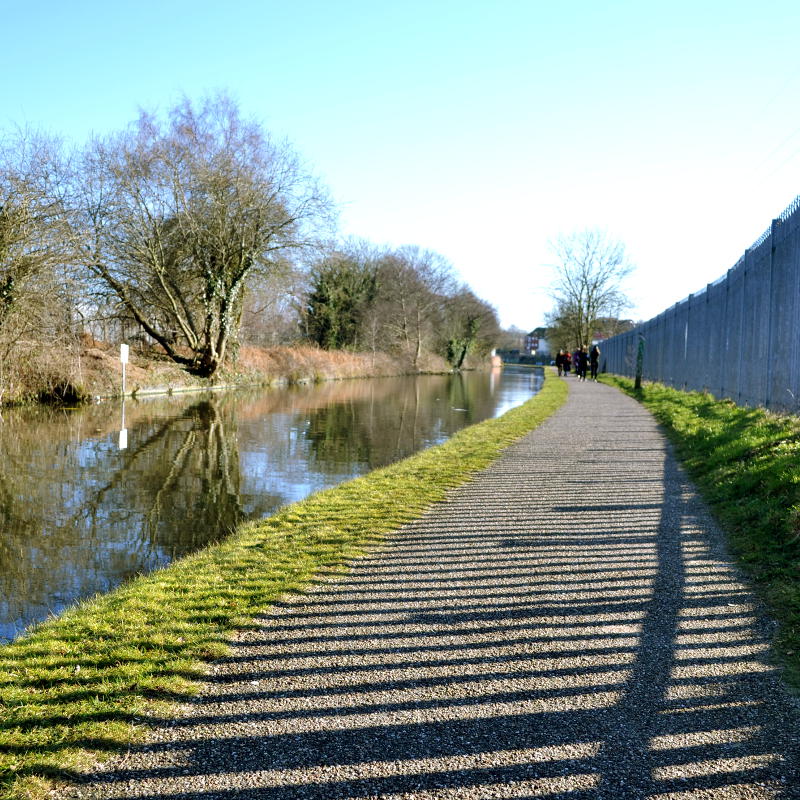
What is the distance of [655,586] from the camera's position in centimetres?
478

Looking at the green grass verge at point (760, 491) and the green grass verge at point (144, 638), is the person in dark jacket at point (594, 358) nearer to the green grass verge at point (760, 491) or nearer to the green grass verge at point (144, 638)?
the green grass verge at point (760, 491)

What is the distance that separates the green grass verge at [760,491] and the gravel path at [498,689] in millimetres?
181

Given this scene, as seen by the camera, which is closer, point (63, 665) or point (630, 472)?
point (63, 665)

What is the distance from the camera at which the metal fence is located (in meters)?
10.4

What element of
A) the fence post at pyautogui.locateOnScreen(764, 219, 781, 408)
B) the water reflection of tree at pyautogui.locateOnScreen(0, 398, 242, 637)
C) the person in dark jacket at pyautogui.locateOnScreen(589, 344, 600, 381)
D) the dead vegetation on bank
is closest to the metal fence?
the fence post at pyautogui.locateOnScreen(764, 219, 781, 408)

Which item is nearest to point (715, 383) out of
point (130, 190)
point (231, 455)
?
point (231, 455)

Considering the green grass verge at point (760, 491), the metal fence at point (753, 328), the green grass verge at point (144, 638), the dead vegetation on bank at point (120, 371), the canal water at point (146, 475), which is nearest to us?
the green grass verge at point (144, 638)

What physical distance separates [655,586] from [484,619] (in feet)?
4.40

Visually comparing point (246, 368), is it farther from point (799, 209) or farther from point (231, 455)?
point (799, 209)

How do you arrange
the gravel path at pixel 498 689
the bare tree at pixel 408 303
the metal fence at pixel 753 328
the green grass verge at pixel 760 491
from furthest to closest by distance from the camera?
the bare tree at pixel 408 303 < the metal fence at pixel 753 328 < the green grass verge at pixel 760 491 < the gravel path at pixel 498 689

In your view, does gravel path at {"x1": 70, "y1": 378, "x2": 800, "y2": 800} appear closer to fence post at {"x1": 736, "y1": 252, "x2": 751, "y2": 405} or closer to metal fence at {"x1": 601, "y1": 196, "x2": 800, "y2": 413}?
metal fence at {"x1": 601, "y1": 196, "x2": 800, "y2": 413}

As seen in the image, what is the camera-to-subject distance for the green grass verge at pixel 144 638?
9.25 feet

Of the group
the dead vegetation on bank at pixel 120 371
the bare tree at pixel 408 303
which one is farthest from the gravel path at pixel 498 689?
the bare tree at pixel 408 303

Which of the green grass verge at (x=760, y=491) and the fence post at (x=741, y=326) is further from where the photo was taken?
the fence post at (x=741, y=326)
